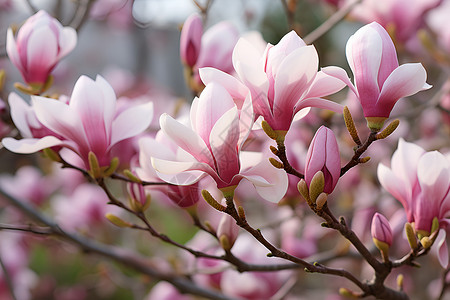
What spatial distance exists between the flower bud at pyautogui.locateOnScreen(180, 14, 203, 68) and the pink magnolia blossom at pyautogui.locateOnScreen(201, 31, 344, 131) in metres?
0.36

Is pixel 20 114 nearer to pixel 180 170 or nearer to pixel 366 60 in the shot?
pixel 180 170

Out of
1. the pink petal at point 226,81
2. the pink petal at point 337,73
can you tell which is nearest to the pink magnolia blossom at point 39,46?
the pink petal at point 226,81

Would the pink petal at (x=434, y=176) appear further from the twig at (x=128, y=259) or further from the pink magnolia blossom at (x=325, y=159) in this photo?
the twig at (x=128, y=259)

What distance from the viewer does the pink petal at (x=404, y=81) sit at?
528 millimetres

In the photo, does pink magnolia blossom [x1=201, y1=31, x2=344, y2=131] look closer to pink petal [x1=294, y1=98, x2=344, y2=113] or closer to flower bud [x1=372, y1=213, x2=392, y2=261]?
pink petal [x1=294, y1=98, x2=344, y2=113]

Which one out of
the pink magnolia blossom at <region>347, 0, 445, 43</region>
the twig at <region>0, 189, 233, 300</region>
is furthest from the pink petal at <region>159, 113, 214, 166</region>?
the pink magnolia blossom at <region>347, 0, 445, 43</region>

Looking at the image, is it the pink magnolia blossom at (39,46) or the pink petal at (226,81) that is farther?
the pink magnolia blossom at (39,46)

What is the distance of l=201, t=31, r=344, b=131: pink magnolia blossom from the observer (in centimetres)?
53

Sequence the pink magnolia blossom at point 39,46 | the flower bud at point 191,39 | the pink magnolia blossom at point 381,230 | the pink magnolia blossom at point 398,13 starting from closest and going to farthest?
1. the pink magnolia blossom at point 381,230
2. the pink magnolia blossom at point 39,46
3. the flower bud at point 191,39
4. the pink magnolia blossom at point 398,13

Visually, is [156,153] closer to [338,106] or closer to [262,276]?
[338,106]

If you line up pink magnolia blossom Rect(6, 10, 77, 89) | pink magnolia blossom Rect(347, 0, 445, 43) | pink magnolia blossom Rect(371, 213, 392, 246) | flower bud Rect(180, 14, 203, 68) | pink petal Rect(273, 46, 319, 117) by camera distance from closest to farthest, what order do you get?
1. pink petal Rect(273, 46, 319, 117)
2. pink magnolia blossom Rect(371, 213, 392, 246)
3. pink magnolia blossom Rect(6, 10, 77, 89)
4. flower bud Rect(180, 14, 203, 68)
5. pink magnolia blossom Rect(347, 0, 445, 43)

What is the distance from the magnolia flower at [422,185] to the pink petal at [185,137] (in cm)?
26

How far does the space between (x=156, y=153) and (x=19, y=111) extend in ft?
0.71

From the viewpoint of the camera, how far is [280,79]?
1.74 feet
